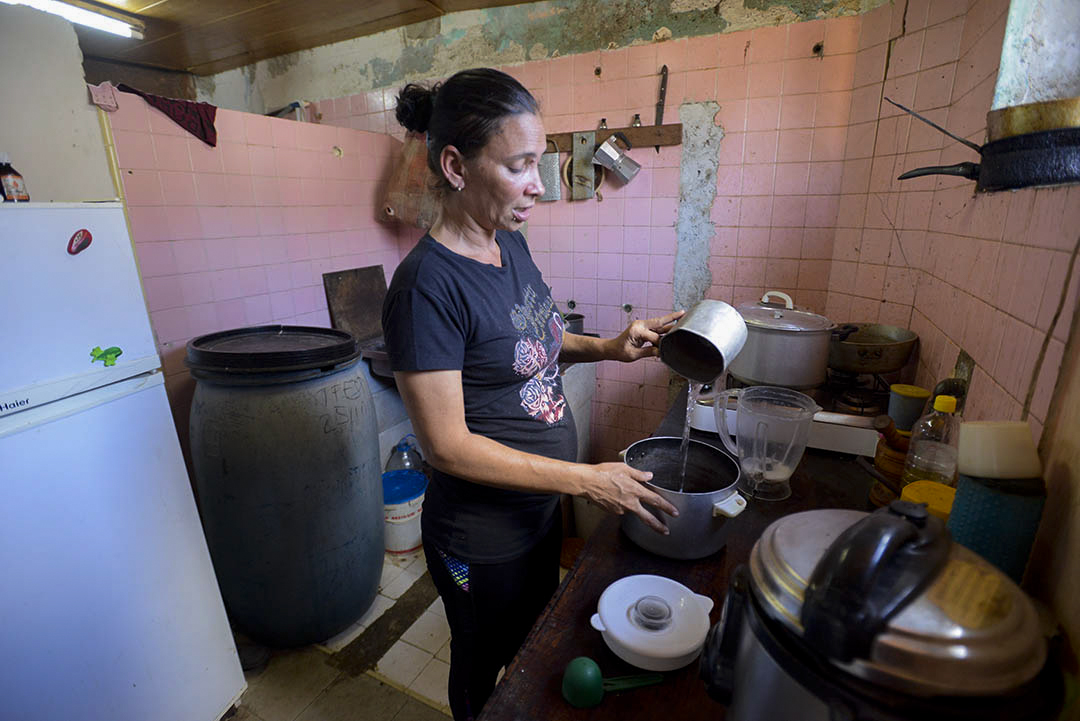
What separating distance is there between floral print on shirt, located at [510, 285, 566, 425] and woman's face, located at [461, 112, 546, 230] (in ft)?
0.57

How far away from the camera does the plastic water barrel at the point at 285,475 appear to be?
1.54 m

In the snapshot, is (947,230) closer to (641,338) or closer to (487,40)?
(641,338)

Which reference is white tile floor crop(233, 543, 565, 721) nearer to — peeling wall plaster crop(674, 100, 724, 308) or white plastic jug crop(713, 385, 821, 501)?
white plastic jug crop(713, 385, 821, 501)

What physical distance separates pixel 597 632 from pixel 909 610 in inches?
18.9

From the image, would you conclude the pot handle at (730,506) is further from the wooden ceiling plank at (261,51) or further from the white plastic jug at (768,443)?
the wooden ceiling plank at (261,51)

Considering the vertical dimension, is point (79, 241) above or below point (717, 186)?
below

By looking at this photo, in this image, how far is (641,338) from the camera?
1.20 metres

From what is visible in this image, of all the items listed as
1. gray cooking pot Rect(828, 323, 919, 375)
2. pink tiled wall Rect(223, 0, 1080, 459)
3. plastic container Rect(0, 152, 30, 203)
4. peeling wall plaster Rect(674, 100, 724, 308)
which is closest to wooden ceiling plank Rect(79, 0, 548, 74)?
pink tiled wall Rect(223, 0, 1080, 459)

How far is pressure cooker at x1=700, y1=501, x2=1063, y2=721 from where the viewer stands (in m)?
0.33

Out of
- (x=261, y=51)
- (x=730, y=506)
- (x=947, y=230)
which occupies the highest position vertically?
(x=261, y=51)

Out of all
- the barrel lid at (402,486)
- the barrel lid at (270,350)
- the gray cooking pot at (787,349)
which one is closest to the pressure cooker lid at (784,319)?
the gray cooking pot at (787,349)

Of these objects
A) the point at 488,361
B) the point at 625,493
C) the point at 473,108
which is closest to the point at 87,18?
the point at 473,108

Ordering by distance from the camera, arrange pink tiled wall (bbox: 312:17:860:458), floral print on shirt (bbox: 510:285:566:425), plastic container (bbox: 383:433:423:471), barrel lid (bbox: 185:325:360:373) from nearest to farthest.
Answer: floral print on shirt (bbox: 510:285:566:425) → barrel lid (bbox: 185:325:360:373) → pink tiled wall (bbox: 312:17:860:458) → plastic container (bbox: 383:433:423:471)

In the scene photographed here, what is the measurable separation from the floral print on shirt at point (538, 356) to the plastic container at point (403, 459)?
1.56 m
